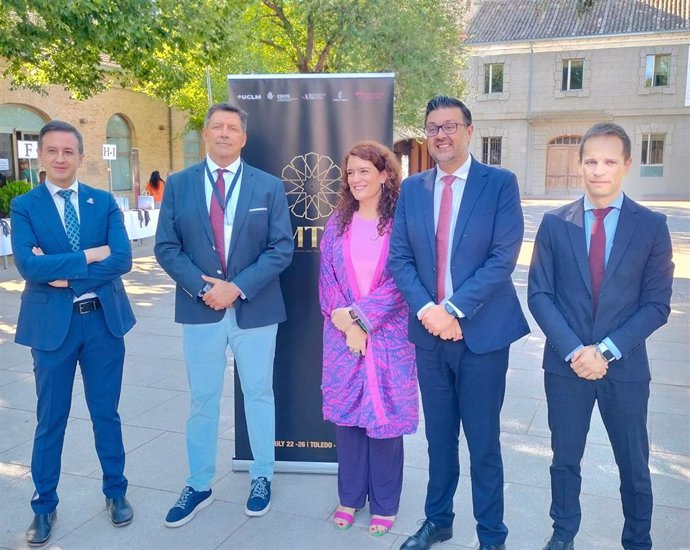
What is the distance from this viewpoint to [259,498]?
3561mm

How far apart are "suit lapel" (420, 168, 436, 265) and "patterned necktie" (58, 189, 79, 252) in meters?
1.70

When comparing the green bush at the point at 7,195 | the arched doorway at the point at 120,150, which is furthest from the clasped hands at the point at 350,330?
the arched doorway at the point at 120,150

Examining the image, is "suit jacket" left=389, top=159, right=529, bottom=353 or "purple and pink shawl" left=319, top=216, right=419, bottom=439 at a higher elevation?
"suit jacket" left=389, top=159, right=529, bottom=353

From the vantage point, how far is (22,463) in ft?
13.6

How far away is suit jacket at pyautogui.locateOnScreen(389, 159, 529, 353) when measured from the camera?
2.95 meters

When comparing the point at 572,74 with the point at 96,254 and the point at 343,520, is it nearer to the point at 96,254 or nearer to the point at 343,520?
the point at 343,520

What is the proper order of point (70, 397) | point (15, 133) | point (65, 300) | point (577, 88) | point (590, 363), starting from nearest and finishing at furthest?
point (590, 363) < point (65, 300) < point (70, 397) < point (15, 133) < point (577, 88)

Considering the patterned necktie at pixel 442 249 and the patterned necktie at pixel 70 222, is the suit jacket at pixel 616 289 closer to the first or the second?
the patterned necktie at pixel 442 249

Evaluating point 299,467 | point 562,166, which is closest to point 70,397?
point 299,467

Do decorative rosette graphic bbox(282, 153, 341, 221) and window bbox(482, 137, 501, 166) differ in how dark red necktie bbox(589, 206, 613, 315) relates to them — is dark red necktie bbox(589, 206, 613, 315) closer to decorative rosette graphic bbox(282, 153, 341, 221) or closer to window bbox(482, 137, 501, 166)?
decorative rosette graphic bbox(282, 153, 341, 221)

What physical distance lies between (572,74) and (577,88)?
0.76 m

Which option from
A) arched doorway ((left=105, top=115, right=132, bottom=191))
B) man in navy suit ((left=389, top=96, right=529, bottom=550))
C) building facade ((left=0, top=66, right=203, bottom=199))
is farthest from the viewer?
arched doorway ((left=105, top=115, right=132, bottom=191))

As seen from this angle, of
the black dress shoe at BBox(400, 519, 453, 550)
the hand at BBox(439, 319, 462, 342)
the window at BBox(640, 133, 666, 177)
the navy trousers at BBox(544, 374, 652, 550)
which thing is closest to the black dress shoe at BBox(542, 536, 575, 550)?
the navy trousers at BBox(544, 374, 652, 550)

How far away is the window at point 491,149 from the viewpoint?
35594mm
